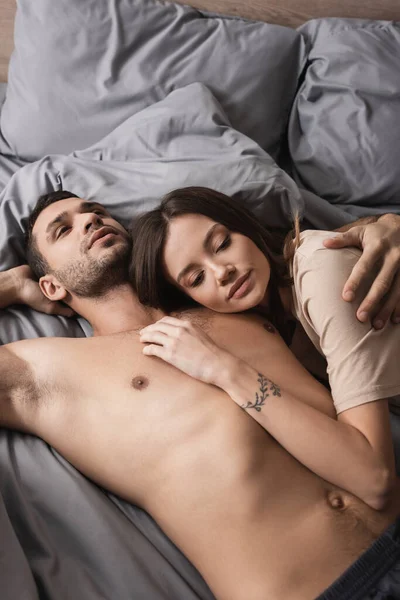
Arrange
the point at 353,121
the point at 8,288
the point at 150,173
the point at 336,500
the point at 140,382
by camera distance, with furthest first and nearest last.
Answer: the point at 353,121
the point at 150,173
the point at 8,288
the point at 140,382
the point at 336,500

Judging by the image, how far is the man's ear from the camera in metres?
1.72

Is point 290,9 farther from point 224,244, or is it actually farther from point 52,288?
point 52,288

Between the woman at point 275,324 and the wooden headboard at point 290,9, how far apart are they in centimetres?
98

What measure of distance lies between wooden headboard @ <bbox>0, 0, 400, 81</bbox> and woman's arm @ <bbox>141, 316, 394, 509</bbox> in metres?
1.38

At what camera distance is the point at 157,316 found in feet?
5.34

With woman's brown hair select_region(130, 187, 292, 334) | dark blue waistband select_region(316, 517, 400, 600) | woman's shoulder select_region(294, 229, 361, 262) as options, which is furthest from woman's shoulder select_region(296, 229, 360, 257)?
dark blue waistband select_region(316, 517, 400, 600)

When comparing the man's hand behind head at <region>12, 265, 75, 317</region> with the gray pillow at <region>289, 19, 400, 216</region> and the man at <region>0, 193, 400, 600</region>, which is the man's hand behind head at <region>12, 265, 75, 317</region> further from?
the gray pillow at <region>289, 19, 400, 216</region>

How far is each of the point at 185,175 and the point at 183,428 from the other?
0.77m

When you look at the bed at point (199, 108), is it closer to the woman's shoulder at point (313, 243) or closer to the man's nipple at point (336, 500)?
the woman's shoulder at point (313, 243)

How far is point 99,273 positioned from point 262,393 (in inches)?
23.3

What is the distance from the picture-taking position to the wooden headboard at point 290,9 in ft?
7.25

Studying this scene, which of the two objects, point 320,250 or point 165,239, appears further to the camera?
point 165,239

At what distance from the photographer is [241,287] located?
146 centimetres

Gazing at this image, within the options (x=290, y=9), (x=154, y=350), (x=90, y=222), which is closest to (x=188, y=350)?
(x=154, y=350)
